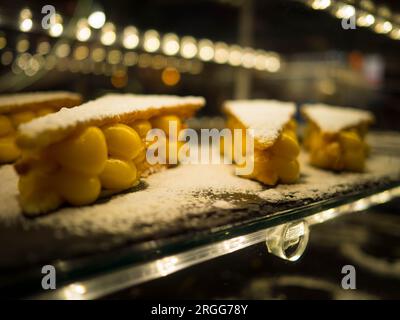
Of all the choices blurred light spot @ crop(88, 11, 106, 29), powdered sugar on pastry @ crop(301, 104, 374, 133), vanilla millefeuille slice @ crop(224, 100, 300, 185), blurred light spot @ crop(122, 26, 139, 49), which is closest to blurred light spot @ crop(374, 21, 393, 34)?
powdered sugar on pastry @ crop(301, 104, 374, 133)

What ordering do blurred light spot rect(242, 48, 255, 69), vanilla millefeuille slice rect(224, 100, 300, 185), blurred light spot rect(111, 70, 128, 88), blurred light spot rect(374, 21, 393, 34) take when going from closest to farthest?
1. vanilla millefeuille slice rect(224, 100, 300, 185)
2. blurred light spot rect(374, 21, 393, 34)
3. blurred light spot rect(242, 48, 255, 69)
4. blurred light spot rect(111, 70, 128, 88)

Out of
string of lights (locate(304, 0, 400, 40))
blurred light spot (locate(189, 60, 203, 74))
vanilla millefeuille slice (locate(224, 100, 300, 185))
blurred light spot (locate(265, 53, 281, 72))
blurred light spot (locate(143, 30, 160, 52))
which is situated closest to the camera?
vanilla millefeuille slice (locate(224, 100, 300, 185))

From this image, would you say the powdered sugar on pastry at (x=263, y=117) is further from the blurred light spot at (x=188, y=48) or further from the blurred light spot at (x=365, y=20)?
the blurred light spot at (x=188, y=48)

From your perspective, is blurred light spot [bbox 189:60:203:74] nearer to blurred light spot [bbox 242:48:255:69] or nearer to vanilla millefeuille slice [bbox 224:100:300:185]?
blurred light spot [bbox 242:48:255:69]

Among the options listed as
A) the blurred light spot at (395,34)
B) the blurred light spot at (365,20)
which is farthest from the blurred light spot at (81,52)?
the blurred light spot at (395,34)

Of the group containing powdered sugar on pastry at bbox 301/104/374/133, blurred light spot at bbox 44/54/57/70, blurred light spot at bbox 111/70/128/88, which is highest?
blurred light spot at bbox 44/54/57/70

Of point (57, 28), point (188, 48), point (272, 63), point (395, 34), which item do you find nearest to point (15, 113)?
point (57, 28)
